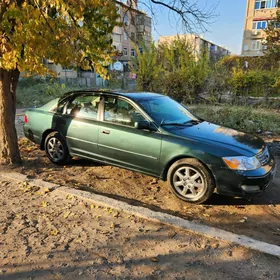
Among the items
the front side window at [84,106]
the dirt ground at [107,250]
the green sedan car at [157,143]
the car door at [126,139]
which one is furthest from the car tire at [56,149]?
the dirt ground at [107,250]

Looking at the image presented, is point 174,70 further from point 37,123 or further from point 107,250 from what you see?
point 107,250

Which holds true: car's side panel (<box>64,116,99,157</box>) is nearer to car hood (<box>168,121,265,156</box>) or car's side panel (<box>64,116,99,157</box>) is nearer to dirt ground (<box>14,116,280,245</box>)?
dirt ground (<box>14,116,280,245</box>)

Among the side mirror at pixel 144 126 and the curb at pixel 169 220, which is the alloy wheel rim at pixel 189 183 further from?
the side mirror at pixel 144 126

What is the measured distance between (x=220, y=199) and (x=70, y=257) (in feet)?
7.65

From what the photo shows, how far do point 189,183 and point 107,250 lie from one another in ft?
5.10

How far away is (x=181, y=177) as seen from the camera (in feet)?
12.5

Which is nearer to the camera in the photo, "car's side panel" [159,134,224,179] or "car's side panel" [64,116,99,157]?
"car's side panel" [159,134,224,179]

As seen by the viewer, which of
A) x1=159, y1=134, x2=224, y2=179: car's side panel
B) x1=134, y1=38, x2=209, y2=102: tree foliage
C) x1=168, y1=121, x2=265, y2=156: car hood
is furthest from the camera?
x1=134, y1=38, x2=209, y2=102: tree foliage

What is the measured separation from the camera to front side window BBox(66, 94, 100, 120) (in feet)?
15.8

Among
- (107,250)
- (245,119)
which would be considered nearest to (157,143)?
(107,250)

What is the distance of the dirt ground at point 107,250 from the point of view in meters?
2.41

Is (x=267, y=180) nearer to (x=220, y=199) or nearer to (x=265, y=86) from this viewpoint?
(x=220, y=199)

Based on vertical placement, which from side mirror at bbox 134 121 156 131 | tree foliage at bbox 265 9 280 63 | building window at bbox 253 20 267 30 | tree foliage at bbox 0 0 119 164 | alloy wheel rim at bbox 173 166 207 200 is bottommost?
alloy wheel rim at bbox 173 166 207 200

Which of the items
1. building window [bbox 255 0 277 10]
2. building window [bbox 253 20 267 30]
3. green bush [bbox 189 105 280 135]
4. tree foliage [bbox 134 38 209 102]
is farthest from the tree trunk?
building window [bbox 253 20 267 30]
